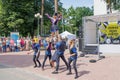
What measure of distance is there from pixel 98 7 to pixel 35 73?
1626 inches

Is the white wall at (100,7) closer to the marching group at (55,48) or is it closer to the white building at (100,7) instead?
the white building at (100,7)

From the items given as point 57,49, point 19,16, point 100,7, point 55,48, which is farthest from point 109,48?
point 100,7

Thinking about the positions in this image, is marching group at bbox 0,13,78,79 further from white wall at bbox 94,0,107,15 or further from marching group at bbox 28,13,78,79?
white wall at bbox 94,0,107,15

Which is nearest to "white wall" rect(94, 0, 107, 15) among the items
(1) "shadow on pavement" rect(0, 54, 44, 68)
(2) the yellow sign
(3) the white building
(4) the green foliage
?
(3) the white building

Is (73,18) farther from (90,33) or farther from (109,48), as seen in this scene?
(109,48)

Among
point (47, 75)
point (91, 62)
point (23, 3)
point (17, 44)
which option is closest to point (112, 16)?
point (91, 62)

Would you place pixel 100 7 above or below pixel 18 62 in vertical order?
above

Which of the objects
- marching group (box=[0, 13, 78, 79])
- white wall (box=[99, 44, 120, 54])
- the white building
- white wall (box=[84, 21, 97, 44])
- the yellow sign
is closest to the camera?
marching group (box=[0, 13, 78, 79])

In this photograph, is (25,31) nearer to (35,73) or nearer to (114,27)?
(114,27)

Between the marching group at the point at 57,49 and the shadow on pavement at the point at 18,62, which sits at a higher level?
the marching group at the point at 57,49

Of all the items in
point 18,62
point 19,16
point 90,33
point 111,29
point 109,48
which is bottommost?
point 18,62

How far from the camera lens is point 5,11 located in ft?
181

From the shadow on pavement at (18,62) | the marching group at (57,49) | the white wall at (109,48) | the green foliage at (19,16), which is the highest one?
the green foliage at (19,16)

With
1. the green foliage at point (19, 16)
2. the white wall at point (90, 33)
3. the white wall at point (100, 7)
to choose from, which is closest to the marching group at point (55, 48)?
the white wall at point (90, 33)
